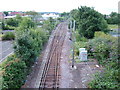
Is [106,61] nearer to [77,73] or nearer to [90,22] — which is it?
[77,73]

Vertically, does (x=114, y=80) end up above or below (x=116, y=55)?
below

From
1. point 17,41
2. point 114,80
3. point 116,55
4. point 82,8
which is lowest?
point 114,80

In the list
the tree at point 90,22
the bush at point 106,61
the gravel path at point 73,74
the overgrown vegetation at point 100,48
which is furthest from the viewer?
the tree at point 90,22

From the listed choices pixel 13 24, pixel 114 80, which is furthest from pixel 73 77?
pixel 13 24

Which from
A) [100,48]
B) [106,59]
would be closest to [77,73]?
[106,59]

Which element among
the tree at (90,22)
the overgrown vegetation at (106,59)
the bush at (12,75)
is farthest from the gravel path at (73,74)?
the tree at (90,22)

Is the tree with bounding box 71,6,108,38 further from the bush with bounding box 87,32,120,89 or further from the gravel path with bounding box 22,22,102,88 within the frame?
the gravel path with bounding box 22,22,102,88

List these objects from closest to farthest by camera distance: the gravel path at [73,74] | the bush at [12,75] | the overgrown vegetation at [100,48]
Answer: the bush at [12,75] < the overgrown vegetation at [100,48] < the gravel path at [73,74]

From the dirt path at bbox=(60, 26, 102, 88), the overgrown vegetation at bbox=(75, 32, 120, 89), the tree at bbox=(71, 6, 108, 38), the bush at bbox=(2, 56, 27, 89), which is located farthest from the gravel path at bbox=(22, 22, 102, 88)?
the tree at bbox=(71, 6, 108, 38)

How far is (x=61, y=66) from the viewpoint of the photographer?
10.2 m

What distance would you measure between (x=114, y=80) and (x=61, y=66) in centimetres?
427

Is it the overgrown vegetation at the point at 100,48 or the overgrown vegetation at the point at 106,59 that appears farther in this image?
the overgrown vegetation at the point at 100,48

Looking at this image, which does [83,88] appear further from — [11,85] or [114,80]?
[11,85]

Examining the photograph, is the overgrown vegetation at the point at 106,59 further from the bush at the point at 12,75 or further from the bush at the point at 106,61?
the bush at the point at 12,75
